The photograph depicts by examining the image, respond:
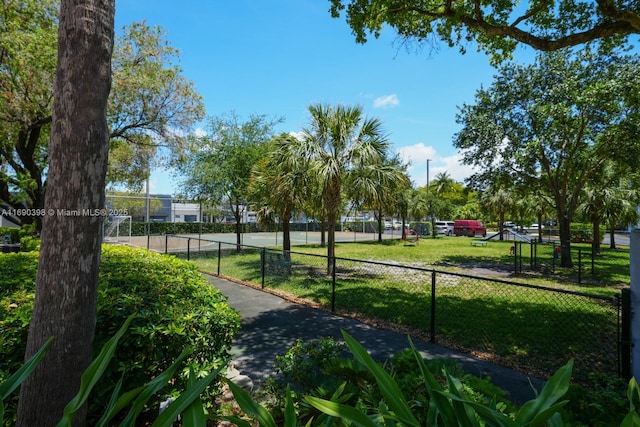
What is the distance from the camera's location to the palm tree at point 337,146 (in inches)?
394

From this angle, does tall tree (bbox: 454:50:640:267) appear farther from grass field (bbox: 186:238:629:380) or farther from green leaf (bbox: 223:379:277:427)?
green leaf (bbox: 223:379:277:427)

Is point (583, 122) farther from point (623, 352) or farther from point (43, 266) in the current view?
point (43, 266)

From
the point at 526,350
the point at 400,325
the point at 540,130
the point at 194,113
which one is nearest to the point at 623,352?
the point at 526,350

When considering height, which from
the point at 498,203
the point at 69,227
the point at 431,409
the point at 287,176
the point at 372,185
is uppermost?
the point at 498,203

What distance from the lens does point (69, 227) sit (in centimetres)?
188

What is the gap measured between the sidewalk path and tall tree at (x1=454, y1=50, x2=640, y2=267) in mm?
10496

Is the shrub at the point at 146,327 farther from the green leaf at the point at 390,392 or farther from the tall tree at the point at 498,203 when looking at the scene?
the tall tree at the point at 498,203

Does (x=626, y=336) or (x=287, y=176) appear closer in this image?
(x=626, y=336)

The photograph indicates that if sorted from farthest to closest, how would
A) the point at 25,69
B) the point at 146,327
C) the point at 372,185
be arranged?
the point at 372,185
the point at 25,69
the point at 146,327

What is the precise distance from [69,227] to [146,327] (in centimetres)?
100

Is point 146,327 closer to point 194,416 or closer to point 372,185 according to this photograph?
point 194,416

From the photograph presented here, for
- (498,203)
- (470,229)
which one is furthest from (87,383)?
(470,229)

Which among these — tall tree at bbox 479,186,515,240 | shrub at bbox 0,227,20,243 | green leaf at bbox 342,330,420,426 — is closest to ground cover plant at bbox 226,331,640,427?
green leaf at bbox 342,330,420,426

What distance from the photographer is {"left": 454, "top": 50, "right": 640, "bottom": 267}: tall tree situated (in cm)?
1237
